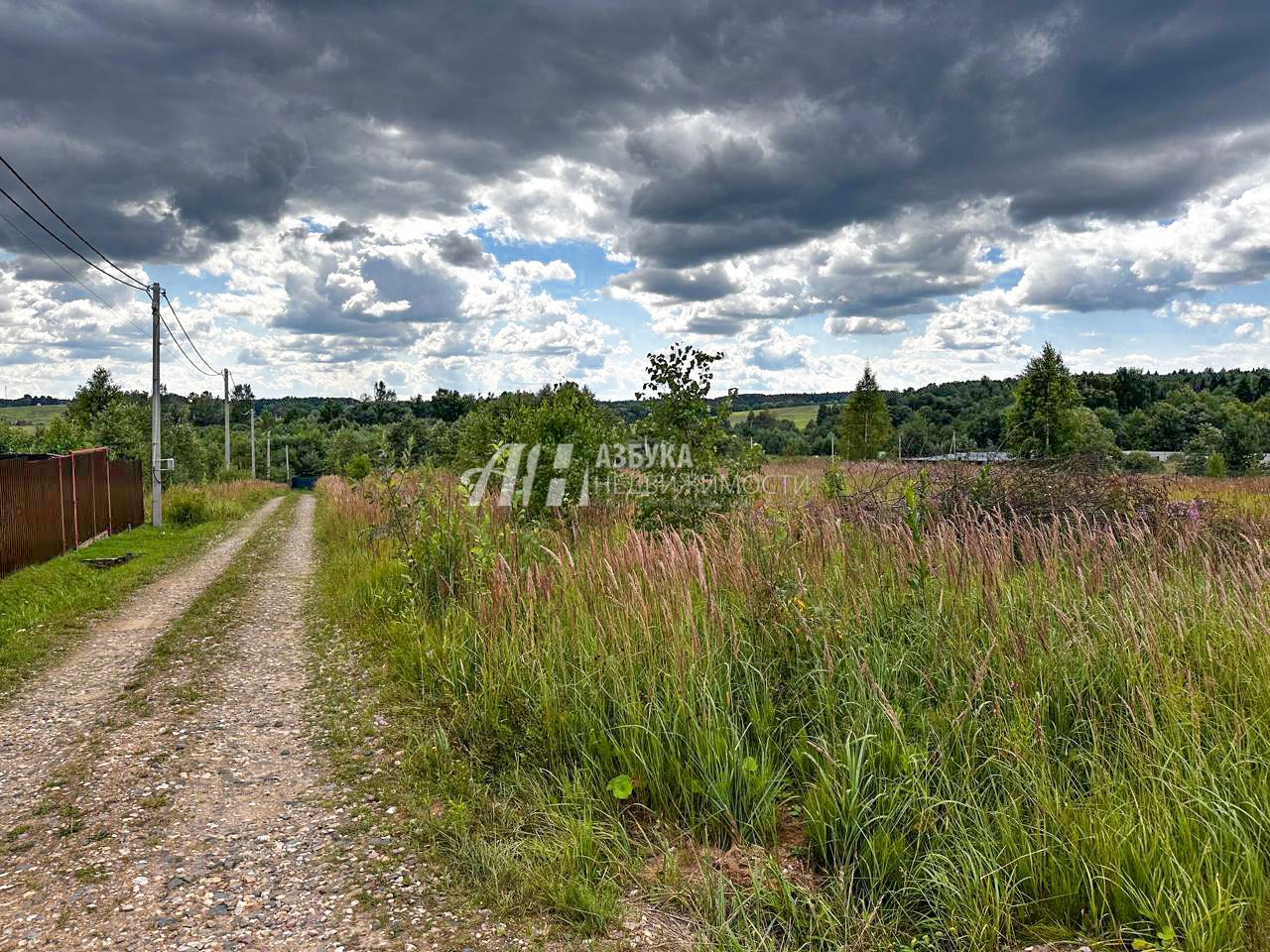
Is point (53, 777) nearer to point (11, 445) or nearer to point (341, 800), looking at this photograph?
point (341, 800)

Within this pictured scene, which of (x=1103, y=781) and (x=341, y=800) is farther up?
(x=1103, y=781)

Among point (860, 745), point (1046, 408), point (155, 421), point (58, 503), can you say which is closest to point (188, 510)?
point (155, 421)

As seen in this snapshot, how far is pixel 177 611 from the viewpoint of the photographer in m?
8.73

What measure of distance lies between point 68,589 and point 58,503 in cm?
507

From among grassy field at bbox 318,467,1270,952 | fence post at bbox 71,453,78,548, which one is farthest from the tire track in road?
fence post at bbox 71,453,78,548

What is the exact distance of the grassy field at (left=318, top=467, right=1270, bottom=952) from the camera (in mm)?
2643

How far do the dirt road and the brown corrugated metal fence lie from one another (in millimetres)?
7302

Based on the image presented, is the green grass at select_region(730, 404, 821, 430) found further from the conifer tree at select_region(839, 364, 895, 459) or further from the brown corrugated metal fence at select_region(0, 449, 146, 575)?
the brown corrugated metal fence at select_region(0, 449, 146, 575)

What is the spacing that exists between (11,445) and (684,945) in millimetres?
33226

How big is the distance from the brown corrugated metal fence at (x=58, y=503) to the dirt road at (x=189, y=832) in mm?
7302

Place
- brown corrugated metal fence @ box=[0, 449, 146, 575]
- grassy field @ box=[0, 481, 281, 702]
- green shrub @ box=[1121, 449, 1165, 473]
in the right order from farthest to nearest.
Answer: green shrub @ box=[1121, 449, 1165, 473]
brown corrugated metal fence @ box=[0, 449, 146, 575]
grassy field @ box=[0, 481, 281, 702]

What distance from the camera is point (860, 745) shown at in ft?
10.7

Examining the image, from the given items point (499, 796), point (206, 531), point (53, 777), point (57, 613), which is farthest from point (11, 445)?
point (499, 796)

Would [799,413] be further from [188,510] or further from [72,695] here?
[72,695]
